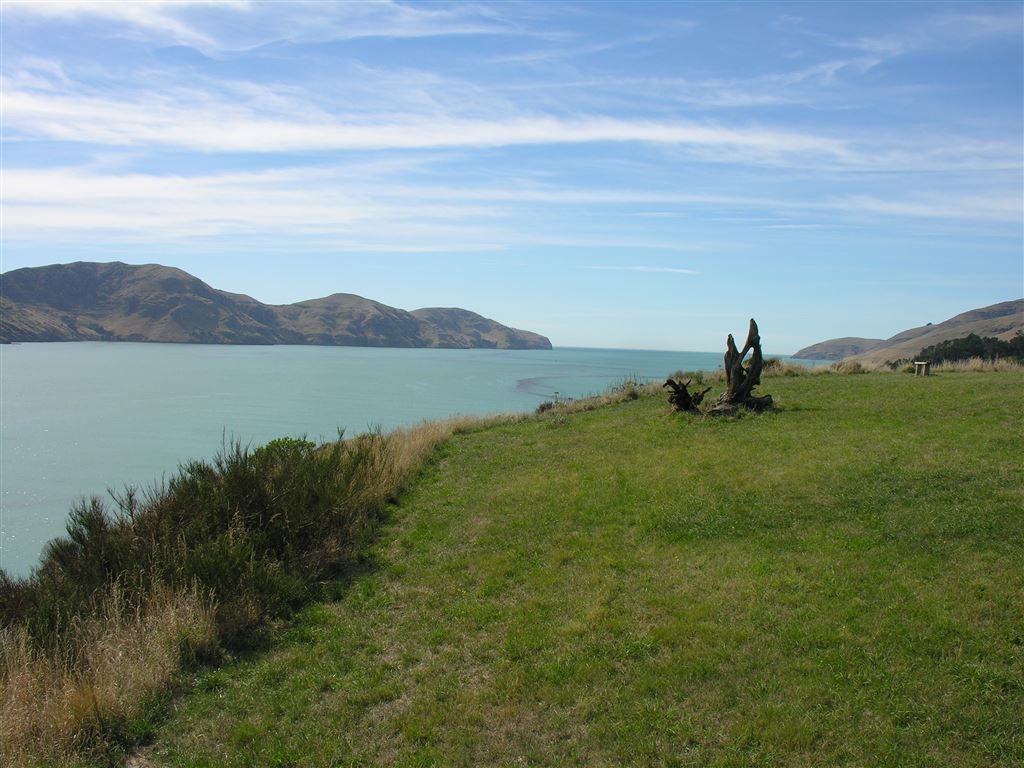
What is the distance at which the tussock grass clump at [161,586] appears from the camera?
18.6 ft

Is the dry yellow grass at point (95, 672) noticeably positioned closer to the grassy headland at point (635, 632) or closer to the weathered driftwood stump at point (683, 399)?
the grassy headland at point (635, 632)

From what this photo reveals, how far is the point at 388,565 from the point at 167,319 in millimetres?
178958

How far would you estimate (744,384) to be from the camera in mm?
16750

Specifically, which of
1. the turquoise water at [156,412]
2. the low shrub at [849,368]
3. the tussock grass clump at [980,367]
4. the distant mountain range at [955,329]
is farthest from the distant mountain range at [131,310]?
the tussock grass clump at [980,367]

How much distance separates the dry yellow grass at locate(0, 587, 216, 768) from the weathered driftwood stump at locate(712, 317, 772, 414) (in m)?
12.4

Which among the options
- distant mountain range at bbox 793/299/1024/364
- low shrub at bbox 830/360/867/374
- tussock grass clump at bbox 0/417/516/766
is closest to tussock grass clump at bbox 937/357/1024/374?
low shrub at bbox 830/360/867/374

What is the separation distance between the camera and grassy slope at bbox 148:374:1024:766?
502 centimetres

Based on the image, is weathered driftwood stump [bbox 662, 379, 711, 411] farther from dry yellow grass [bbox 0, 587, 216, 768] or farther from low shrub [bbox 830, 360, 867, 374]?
dry yellow grass [bbox 0, 587, 216, 768]

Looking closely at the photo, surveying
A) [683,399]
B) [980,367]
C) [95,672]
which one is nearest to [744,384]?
[683,399]

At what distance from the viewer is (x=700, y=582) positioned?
24.7ft

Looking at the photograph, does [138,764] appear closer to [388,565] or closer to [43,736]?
[43,736]

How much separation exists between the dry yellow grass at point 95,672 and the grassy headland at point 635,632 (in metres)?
0.03

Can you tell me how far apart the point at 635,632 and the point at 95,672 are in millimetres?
4765

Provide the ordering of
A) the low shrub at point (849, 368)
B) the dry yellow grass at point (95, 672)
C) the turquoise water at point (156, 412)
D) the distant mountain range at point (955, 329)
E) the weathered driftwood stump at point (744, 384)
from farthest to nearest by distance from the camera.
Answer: the distant mountain range at point (955, 329)
the low shrub at point (849, 368)
the turquoise water at point (156, 412)
the weathered driftwood stump at point (744, 384)
the dry yellow grass at point (95, 672)
